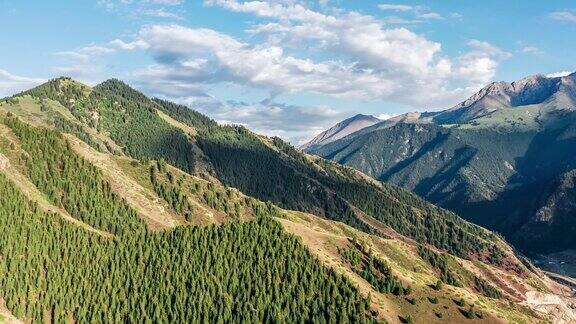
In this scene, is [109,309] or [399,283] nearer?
[109,309]

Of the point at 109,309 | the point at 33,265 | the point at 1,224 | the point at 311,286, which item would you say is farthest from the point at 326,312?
the point at 1,224

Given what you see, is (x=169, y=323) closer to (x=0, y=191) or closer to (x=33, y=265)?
(x=33, y=265)

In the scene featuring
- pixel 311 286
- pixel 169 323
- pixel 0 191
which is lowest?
pixel 169 323

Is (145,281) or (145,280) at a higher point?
(145,280)

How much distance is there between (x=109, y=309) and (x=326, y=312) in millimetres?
63149

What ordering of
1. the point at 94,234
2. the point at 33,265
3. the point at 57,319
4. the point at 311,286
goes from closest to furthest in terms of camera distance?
1. the point at 57,319
2. the point at 33,265
3. the point at 311,286
4. the point at 94,234

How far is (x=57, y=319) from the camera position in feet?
522

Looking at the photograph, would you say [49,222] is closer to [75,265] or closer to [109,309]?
[75,265]

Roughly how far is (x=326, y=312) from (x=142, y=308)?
177ft

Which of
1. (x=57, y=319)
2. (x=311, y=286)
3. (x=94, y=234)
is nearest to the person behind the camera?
(x=57, y=319)

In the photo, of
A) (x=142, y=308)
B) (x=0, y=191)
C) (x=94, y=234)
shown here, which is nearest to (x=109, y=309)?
(x=142, y=308)

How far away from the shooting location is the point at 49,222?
189m

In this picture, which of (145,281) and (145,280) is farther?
(145,280)

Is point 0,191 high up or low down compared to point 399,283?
up
